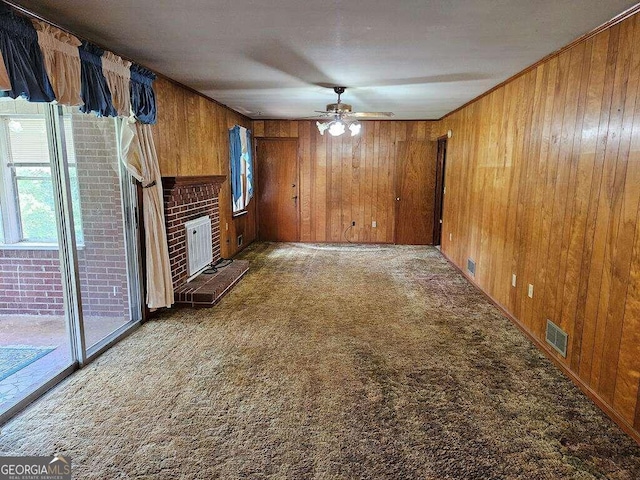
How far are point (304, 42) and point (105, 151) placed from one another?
6.35 ft

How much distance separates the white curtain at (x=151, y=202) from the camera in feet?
10.6

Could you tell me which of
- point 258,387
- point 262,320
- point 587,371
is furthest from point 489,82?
point 258,387

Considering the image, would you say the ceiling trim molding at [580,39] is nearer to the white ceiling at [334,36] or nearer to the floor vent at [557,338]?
the white ceiling at [334,36]

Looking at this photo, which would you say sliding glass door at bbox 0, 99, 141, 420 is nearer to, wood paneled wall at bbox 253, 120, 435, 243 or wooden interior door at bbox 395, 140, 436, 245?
wood paneled wall at bbox 253, 120, 435, 243

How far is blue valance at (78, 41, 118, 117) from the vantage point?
2572mm

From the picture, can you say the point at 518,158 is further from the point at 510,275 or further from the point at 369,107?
the point at 369,107

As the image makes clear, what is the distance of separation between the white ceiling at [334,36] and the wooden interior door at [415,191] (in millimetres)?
2826

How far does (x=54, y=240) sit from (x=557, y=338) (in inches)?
175

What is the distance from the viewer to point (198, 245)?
4574 millimetres

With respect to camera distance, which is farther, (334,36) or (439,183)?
(439,183)

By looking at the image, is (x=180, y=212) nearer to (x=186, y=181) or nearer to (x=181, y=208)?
(x=181, y=208)

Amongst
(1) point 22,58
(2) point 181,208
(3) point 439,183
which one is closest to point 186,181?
(2) point 181,208

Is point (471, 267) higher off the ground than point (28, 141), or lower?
lower

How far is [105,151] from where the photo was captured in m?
3.32
